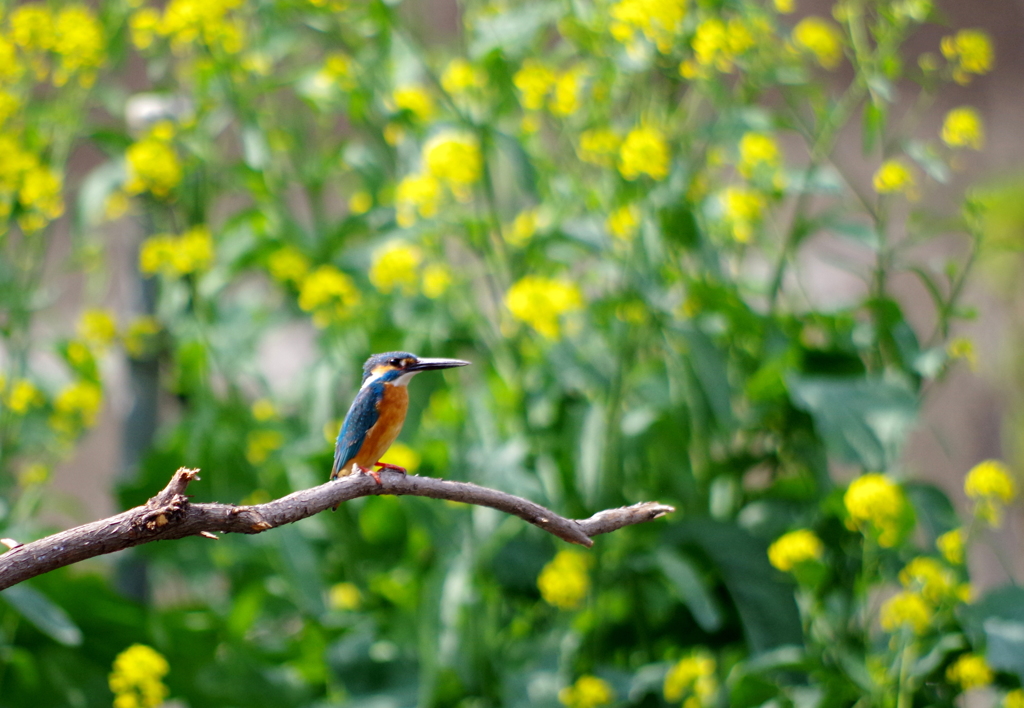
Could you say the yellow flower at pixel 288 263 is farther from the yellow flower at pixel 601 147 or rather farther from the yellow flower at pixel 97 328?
the yellow flower at pixel 601 147

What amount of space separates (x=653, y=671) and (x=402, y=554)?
0.74 metres

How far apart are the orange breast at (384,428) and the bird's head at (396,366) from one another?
0.04 ft

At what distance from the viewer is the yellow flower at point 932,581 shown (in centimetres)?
183

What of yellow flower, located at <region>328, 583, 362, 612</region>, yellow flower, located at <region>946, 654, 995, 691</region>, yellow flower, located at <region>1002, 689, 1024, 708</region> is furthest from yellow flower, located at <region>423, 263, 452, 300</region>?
yellow flower, located at <region>1002, 689, 1024, 708</region>

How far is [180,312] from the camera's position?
2641 mm

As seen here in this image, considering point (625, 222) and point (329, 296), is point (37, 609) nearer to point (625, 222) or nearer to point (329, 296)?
point (329, 296)

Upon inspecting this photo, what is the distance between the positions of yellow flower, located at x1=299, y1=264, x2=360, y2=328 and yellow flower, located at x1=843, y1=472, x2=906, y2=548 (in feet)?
3.71

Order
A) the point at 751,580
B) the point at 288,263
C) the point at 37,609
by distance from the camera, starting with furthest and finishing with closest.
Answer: the point at 288,263 → the point at 751,580 → the point at 37,609

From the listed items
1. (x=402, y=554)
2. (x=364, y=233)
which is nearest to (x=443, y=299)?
(x=364, y=233)

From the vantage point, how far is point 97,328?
7.71ft

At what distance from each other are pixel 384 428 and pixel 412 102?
5.22 feet

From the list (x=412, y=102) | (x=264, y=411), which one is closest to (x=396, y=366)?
(x=412, y=102)

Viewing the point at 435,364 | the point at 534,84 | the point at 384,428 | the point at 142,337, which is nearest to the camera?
the point at 435,364

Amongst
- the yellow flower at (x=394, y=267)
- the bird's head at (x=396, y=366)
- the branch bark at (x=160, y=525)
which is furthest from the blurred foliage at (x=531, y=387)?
the branch bark at (x=160, y=525)
